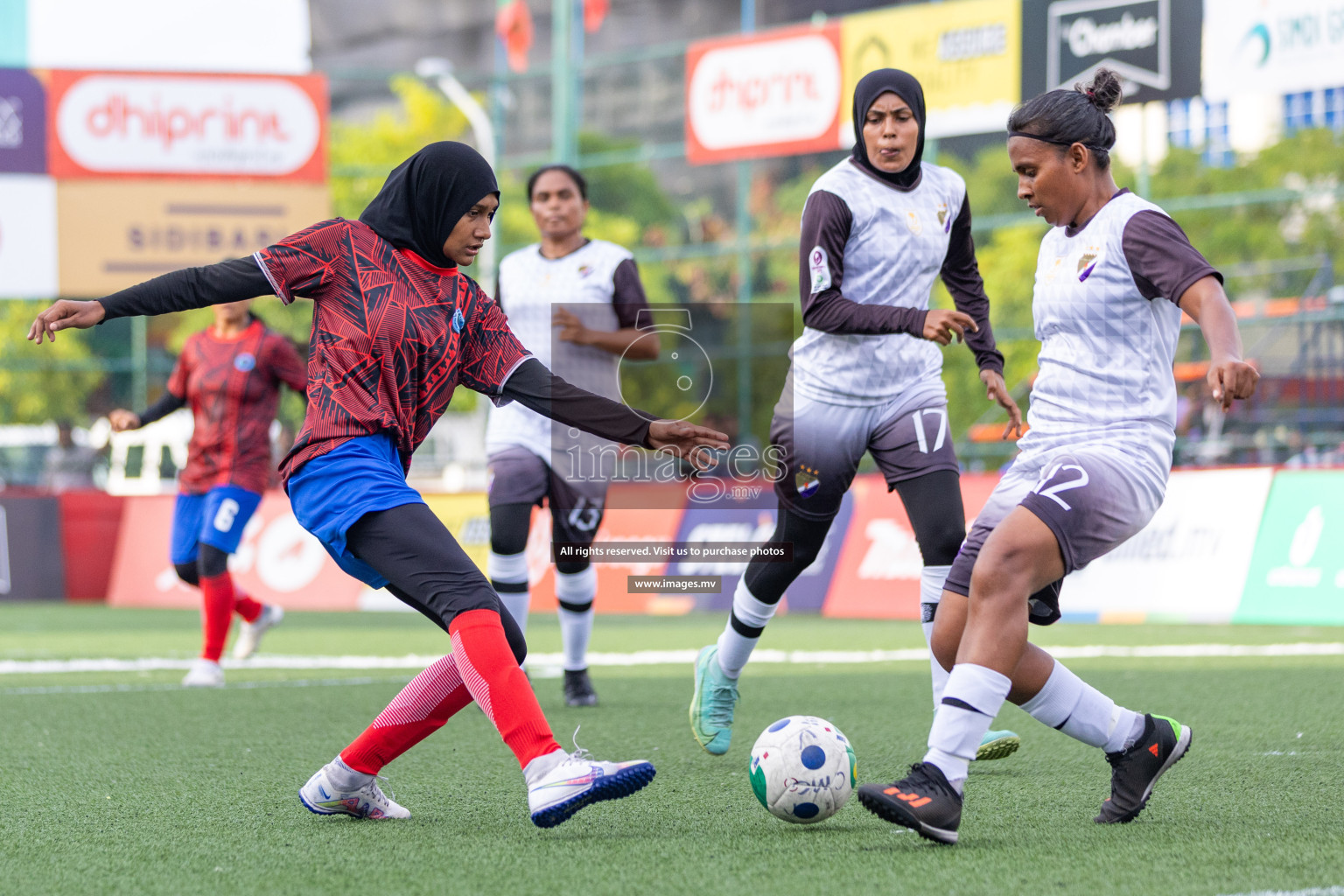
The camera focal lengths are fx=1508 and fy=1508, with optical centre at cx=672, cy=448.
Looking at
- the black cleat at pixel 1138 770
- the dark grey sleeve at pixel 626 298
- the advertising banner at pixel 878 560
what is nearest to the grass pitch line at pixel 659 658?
the dark grey sleeve at pixel 626 298

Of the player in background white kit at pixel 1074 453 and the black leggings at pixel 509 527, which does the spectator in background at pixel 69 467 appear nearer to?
the black leggings at pixel 509 527

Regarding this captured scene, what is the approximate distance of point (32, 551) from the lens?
54.1 feet

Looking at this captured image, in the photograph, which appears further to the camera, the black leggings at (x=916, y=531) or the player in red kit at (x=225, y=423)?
the player in red kit at (x=225, y=423)

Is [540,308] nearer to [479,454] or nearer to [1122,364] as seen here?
[1122,364]

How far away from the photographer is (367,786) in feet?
14.4

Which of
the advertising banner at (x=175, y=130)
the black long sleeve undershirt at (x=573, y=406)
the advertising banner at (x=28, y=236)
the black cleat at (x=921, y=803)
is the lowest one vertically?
the black cleat at (x=921, y=803)

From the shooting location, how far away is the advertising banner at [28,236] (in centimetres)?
1858

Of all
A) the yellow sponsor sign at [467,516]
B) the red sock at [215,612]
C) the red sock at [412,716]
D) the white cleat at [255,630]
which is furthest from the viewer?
the yellow sponsor sign at [467,516]

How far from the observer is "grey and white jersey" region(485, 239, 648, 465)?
7.24 m

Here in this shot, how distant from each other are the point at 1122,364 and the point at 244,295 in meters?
2.37

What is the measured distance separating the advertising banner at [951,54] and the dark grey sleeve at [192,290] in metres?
12.6

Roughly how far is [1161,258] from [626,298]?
370 centimetres

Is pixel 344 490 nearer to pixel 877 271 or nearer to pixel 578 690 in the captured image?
pixel 877 271

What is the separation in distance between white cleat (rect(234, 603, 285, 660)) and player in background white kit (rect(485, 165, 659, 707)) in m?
3.16
